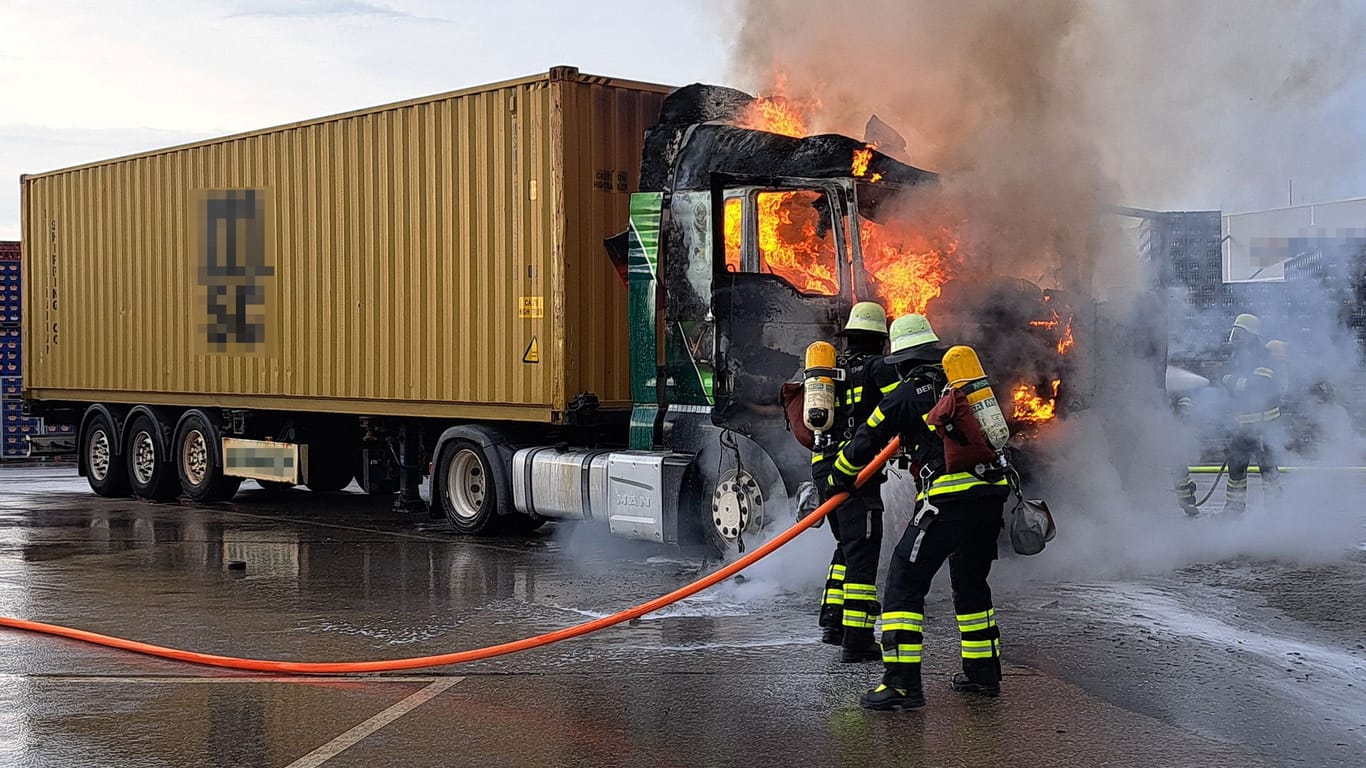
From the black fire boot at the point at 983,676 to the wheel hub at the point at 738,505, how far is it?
137 inches

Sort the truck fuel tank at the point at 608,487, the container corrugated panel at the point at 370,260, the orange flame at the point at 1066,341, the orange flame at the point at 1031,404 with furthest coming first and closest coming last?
the container corrugated panel at the point at 370,260
the truck fuel tank at the point at 608,487
the orange flame at the point at 1066,341
the orange flame at the point at 1031,404

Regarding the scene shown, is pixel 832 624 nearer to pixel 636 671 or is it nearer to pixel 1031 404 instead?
pixel 636 671

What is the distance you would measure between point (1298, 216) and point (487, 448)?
8.73 m

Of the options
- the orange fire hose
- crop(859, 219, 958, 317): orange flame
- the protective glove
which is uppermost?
crop(859, 219, 958, 317): orange flame

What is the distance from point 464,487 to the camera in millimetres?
12461

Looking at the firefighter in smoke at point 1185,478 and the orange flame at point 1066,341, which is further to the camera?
the firefighter in smoke at point 1185,478

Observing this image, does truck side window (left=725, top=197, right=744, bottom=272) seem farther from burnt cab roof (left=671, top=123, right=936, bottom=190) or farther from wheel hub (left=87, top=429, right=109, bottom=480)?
wheel hub (left=87, top=429, right=109, bottom=480)

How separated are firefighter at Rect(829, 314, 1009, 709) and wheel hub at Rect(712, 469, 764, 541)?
3.28m

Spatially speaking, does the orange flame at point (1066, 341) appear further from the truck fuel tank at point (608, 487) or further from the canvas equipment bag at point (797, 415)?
the truck fuel tank at point (608, 487)

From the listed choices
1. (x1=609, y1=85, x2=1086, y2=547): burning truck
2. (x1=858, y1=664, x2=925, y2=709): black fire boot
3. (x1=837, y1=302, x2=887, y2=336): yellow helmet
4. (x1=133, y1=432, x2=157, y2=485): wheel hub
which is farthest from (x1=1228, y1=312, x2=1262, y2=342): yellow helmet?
(x1=133, y1=432, x2=157, y2=485): wheel hub

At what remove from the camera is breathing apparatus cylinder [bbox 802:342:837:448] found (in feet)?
23.2

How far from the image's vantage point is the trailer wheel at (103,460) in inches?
655

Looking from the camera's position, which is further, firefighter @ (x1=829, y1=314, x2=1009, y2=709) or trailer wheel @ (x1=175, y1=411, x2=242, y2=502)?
trailer wheel @ (x1=175, y1=411, x2=242, y2=502)

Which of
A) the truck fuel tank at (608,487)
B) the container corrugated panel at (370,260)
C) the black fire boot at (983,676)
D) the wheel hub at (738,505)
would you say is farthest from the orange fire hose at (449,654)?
the container corrugated panel at (370,260)
